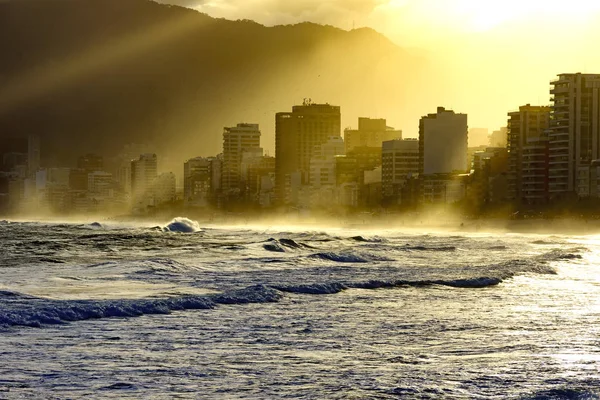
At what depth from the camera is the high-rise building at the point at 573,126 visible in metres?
179

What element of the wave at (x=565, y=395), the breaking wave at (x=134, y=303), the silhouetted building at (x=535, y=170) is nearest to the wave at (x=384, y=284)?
the breaking wave at (x=134, y=303)

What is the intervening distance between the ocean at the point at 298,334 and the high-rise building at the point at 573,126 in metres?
140

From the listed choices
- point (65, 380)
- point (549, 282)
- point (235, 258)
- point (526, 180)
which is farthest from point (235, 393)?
point (526, 180)

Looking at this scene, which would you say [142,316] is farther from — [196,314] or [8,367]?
[8,367]

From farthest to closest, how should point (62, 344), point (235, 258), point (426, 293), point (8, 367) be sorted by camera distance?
point (235, 258) < point (426, 293) < point (62, 344) < point (8, 367)

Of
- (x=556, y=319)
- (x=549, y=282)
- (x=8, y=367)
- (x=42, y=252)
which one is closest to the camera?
(x=8, y=367)

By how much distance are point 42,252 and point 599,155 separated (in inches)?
5461

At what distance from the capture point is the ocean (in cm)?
1709

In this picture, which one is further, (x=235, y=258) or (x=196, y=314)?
(x=235, y=258)

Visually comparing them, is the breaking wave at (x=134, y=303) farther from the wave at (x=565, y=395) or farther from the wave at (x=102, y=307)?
the wave at (x=565, y=395)

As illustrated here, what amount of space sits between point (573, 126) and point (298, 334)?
165954mm

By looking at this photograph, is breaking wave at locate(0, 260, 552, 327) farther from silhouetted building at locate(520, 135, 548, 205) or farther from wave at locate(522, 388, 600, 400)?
silhouetted building at locate(520, 135, 548, 205)

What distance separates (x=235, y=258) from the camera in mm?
55562

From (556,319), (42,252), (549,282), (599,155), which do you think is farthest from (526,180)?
(556,319)
